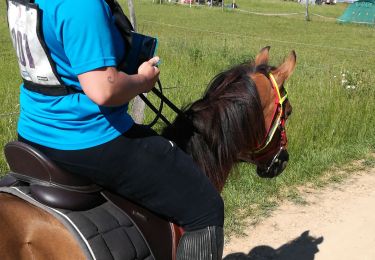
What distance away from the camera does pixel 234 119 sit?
2.40 meters

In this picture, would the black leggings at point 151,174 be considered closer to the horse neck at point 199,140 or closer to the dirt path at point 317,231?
the horse neck at point 199,140

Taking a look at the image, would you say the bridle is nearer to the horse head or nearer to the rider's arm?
the horse head

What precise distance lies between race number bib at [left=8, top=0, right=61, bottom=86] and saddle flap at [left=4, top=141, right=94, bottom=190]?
10.6 inches

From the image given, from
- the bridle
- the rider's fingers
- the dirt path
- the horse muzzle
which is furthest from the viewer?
the dirt path

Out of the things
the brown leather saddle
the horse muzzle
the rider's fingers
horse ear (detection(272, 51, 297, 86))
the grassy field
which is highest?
the rider's fingers

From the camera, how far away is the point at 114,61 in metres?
1.69

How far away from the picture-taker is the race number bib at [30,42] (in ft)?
5.64

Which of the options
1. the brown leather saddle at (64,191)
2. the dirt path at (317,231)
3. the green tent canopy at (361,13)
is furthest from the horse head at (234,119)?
the green tent canopy at (361,13)

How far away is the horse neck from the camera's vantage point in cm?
236

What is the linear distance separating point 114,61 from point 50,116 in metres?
0.35

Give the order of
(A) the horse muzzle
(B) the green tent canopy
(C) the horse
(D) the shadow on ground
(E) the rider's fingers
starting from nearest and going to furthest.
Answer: (C) the horse, (E) the rider's fingers, (A) the horse muzzle, (D) the shadow on ground, (B) the green tent canopy

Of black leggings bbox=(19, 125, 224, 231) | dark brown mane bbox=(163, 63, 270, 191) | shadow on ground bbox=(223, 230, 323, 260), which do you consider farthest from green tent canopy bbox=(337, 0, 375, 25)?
black leggings bbox=(19, 125, 224, 231)

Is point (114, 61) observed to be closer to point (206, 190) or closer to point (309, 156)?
point (206, 190)

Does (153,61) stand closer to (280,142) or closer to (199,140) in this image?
(199,140)
